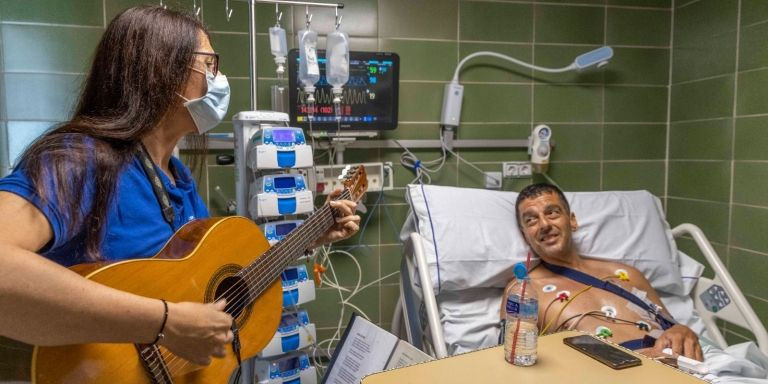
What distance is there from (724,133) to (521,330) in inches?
74.0

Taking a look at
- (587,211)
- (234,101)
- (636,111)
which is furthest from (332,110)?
(636,111)

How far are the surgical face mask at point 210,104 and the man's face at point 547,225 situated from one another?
1269 millimetres

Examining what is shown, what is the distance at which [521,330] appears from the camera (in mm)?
1039

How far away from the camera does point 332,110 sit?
2.10m

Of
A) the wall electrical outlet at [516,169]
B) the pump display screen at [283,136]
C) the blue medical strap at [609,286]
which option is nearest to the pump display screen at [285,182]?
the pump display screen at [283,136]

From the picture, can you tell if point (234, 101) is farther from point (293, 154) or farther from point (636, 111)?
point (636, 111)

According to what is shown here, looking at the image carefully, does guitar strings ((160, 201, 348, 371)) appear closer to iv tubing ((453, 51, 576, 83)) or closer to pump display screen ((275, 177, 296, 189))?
pump display screen ((275, 177, 296, 189))

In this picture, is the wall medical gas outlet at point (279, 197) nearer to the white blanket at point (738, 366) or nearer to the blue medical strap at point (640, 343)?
the blue medical strap at point (640, 343)

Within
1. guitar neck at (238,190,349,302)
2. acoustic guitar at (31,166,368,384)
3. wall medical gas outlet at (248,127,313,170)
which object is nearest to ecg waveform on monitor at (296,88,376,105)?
wall medical gas outlet at (248,127,313,170)

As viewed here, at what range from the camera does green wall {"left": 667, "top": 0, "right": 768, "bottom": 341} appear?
2.09 m

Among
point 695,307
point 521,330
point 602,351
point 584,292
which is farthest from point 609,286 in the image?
point 521,330

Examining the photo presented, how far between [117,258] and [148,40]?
1.60 feet

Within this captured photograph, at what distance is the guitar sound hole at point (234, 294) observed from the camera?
113 cm

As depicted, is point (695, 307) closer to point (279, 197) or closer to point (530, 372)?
point (530, 372)
